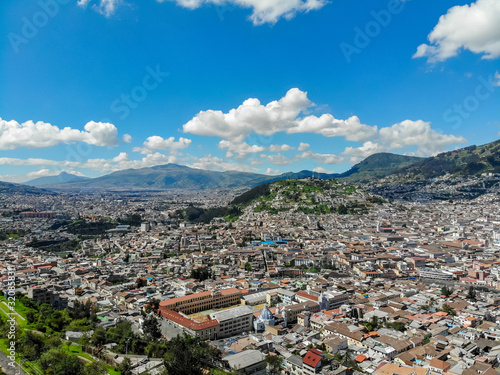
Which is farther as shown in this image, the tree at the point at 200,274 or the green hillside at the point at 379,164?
the green hillside at the point at 379,164

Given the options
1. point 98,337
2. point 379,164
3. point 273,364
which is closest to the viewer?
point 273,364

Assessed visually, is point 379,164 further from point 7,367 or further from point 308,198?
point 7,367

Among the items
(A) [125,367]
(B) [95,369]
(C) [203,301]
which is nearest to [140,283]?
(C) [203,301]

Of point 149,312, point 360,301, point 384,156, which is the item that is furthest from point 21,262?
point 384,156

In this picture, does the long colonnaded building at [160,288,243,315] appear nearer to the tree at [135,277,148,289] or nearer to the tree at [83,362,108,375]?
the tree at [135,277,148,289]

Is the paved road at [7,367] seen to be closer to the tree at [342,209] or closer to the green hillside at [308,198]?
the green hillside at [308,198]

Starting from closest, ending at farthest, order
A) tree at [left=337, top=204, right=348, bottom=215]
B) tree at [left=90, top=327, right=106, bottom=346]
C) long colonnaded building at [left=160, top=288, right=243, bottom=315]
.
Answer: tree at [left=90, top=327, right=106, bottom=346]
long colonnaded building at [left=160, top=288, right=243, bottom=315]
tree at [left=337, top=204, right=348, bottom=215]

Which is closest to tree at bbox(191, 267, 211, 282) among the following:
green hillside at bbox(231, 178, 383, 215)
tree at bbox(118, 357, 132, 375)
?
tree at bbox(118, 357, 132, 375)

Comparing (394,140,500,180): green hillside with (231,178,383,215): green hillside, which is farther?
(394,140,500,180): green hillside

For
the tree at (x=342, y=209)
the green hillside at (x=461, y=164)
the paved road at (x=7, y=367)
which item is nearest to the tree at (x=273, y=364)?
the paved road at (x=7, y=367)
